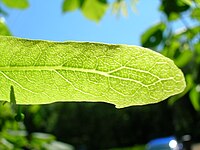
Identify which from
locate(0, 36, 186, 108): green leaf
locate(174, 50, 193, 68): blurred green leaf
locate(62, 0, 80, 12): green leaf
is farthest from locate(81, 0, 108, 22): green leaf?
locate(0, 36, 186, 108): green leaf

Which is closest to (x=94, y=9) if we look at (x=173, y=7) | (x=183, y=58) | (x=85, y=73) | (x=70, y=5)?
(x=70, y=5)

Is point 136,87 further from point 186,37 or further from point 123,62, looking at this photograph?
point 186,37

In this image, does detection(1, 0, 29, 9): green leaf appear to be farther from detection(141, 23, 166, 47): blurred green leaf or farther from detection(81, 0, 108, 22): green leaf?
detection(141, 23, 166, 47): blurred green leaf

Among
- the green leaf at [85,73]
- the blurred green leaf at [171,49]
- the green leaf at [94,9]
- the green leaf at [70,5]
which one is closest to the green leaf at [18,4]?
the green leaf at [94,9]

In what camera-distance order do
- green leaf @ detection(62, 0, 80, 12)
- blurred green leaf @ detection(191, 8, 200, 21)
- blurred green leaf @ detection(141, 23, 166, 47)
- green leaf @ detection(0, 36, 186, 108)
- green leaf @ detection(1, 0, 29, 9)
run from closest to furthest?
green leaf @ detection(0, 36, 186, 108) → green leaf @ detection(1, 0, 29, 9) → blurred green leaf @ detection(191, 8, 200, 21) → green leaf @ detection(62, 0, 80, 12) → blurred green leaf @ detection(141, 23, 166, 47)

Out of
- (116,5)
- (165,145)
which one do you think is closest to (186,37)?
(116,5)

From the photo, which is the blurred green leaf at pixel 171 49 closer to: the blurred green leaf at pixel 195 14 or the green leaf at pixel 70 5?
the blurred green leaf at pixel 195 14
